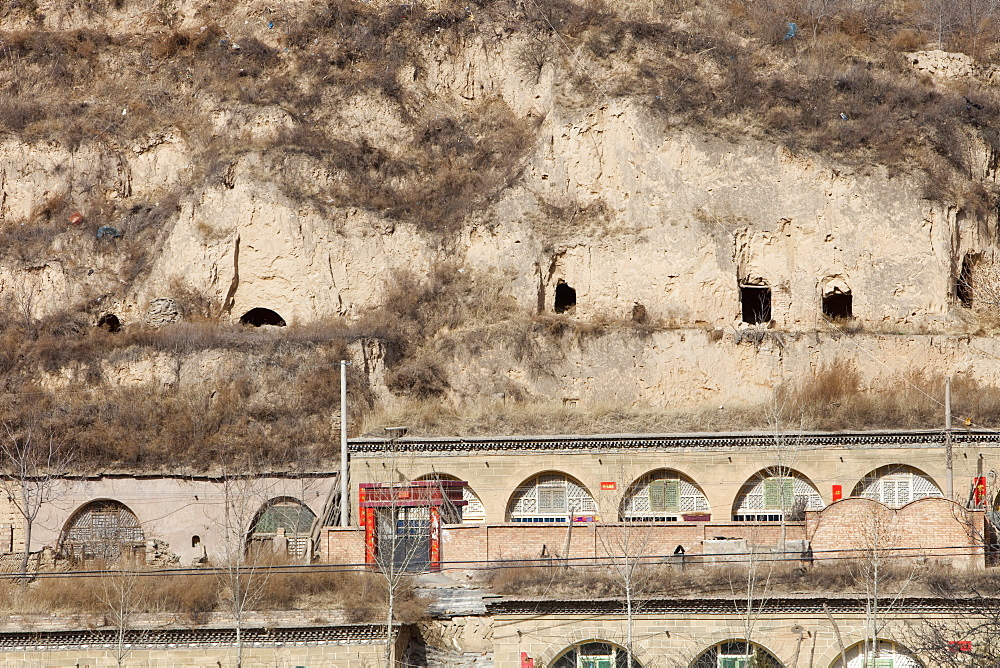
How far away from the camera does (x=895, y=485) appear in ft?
121

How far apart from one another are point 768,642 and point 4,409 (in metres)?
23.9

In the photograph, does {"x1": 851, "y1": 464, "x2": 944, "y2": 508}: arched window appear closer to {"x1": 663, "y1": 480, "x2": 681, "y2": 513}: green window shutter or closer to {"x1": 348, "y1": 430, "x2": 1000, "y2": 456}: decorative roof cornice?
{"x1": 348, "y1": 430, "x2": 1000, "y2": 456}: decorative roof cornice

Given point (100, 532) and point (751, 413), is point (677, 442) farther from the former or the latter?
point (100, 532)

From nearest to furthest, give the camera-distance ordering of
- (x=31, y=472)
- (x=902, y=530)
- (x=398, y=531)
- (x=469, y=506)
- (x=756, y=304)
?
(x=902, y=530), (x=398, y=531), (x=31, y=472), (x=469, y=506), (x=756, y=304)

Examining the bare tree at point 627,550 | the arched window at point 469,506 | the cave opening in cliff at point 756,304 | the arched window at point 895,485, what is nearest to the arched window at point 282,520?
the arched window at point 469,506

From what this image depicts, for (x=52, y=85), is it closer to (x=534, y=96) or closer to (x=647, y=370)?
(x=534, y=96)

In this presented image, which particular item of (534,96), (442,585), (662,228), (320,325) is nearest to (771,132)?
(662,228)

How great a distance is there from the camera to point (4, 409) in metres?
39.4

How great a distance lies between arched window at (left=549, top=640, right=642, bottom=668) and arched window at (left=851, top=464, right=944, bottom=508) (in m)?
12.3

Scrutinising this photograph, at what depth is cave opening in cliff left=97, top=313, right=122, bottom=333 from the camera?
4509 cm

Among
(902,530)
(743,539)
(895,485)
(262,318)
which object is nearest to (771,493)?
(895,485)

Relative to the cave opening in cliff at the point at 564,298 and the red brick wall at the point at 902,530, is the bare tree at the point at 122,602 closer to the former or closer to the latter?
the red brick wall at the point at 902,530

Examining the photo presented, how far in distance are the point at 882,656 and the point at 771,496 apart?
10.7m

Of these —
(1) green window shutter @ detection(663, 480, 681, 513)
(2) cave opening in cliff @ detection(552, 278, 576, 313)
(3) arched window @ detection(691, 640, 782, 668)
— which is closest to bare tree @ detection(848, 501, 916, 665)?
(3) arched window @ detection(691, 640, 782, 668)
